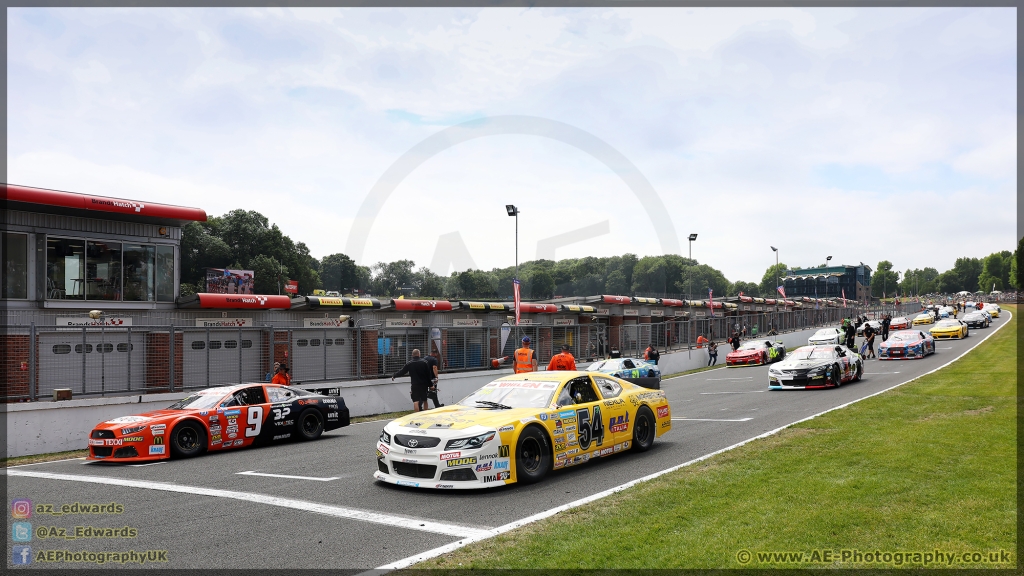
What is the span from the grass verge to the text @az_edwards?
0.01 m

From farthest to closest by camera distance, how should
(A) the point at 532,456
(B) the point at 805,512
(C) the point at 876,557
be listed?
1. (A) the point at 532,456
2. (B) the point at 805,512
3. (C) the point at 876,557

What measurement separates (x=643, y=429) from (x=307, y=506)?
5.20 metres

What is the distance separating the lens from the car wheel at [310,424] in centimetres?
1326

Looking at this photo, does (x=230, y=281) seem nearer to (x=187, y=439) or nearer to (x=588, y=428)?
(x=187, y=439)

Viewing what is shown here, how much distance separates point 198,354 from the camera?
16047 millimetres

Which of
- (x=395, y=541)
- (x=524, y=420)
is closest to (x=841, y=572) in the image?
(x=395, y=541)

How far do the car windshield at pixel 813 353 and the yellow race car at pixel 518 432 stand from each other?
10.9 metres

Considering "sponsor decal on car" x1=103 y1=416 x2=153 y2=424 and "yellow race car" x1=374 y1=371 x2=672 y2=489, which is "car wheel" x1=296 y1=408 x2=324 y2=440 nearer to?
"sponsor decal on car" x1=103 y1=416 x2=153 y2=424

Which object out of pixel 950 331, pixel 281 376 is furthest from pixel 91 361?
pixel 950 331

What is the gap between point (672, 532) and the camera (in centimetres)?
577

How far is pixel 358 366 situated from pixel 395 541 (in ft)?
44.7

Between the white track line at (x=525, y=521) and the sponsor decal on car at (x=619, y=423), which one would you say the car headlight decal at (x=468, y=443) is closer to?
the white track line at (x=525, y=521)

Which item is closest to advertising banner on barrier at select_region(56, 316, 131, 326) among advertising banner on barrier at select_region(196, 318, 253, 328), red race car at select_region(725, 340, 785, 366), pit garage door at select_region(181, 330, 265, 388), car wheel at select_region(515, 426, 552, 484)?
advertising banner on barrier at select_region(196, 318, 253, 328)

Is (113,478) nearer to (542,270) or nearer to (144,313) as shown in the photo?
(144,313)
